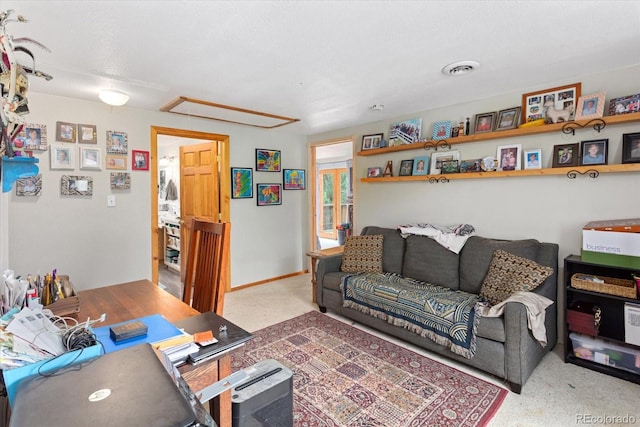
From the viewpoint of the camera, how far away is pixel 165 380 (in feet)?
2.47

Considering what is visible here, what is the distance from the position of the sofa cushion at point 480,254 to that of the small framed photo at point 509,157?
666 millimetres

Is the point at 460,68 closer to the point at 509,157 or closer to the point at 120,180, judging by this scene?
the point at 509,157

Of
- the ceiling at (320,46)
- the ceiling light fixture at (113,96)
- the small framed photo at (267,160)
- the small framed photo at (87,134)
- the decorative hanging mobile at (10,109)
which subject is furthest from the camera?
the small framed photo at (267,160)

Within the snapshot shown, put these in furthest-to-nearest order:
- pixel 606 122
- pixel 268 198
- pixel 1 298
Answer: pixel 268 198, pixel 606 122, pixel 1 298

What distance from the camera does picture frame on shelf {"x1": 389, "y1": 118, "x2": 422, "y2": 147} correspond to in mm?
3613

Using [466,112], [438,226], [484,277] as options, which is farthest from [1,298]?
[466,112]

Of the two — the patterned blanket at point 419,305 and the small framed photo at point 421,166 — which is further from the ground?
the small framed photo at point 421,166

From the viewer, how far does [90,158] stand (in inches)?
124

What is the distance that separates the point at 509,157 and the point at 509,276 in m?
1.12

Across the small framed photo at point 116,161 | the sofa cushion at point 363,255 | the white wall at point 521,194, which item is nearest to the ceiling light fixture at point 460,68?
the white wall at point 521,194

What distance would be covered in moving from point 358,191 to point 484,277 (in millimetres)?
1995

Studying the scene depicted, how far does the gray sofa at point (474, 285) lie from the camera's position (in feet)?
6.94

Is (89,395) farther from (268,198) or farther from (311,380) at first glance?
(268,198)

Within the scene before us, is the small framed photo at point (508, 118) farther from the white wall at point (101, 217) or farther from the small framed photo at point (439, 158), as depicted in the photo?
the white wall at point (101, 217)
